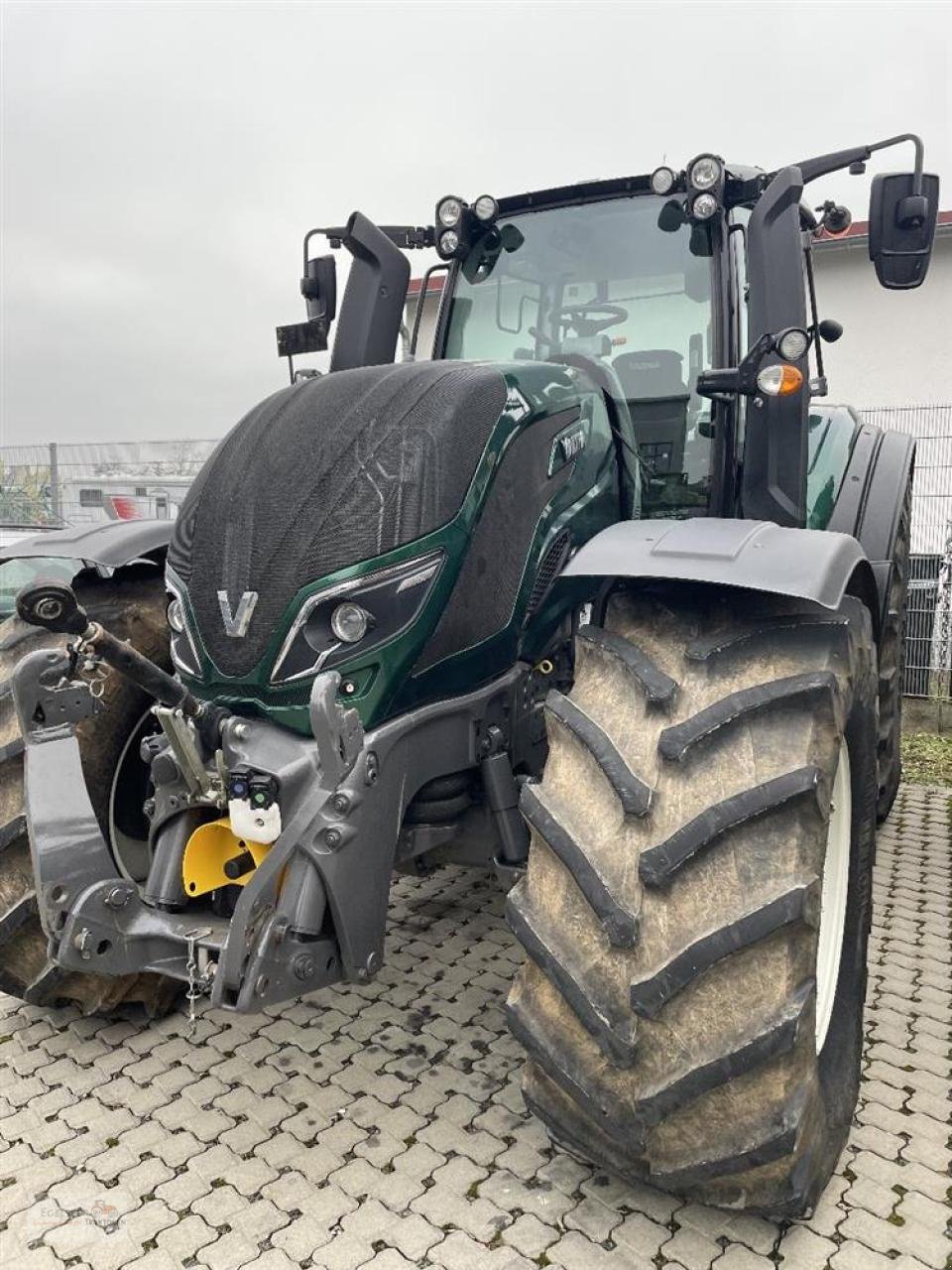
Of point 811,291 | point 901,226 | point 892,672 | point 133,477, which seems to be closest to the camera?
point 901,226

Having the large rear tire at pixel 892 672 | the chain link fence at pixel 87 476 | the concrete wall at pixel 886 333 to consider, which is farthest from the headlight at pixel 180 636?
the concrete wall at pixel 886 333

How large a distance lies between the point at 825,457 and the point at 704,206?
1.22 metres

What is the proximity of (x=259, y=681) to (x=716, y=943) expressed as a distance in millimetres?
1102

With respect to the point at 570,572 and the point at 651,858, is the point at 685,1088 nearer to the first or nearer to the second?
the point at 651,858

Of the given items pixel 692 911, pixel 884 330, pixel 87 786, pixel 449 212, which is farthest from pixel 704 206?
pixel 884 330

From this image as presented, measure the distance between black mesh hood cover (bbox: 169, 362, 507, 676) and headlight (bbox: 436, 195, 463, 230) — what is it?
1.25m

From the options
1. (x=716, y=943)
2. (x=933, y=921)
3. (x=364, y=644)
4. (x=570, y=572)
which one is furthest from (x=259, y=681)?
(x=933, y=921)

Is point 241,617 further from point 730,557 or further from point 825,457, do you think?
point 825,457

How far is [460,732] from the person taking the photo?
99.3 inches

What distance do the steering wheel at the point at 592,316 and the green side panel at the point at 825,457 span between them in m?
0.82

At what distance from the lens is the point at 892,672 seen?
4.54 metres

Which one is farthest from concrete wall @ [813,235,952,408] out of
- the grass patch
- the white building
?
the grass patch

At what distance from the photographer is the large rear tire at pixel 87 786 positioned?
8.85 feet

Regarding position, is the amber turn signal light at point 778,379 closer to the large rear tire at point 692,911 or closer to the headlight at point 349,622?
the large rear tire at point 692,911
